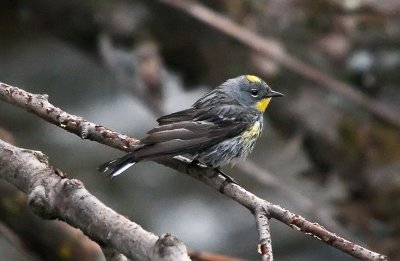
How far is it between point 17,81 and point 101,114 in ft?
3.11

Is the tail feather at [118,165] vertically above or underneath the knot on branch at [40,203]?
above

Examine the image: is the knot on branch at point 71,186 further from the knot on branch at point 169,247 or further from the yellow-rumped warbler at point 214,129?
the yellow-rumped warbler at point 214,129

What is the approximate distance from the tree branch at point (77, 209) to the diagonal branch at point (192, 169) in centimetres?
30

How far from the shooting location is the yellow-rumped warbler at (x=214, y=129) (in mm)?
4477

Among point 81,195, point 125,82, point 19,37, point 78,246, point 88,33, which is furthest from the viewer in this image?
point 19,37

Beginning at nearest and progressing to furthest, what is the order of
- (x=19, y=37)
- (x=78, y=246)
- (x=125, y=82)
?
(x=78, y=246) < (x=125, y=82) < (x=19, y=37)

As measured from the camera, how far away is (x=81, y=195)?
346cm

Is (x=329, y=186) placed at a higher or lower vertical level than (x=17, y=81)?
lower

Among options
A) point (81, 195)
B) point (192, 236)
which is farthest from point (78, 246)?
point (192, 236)

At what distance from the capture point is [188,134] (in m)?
5.04

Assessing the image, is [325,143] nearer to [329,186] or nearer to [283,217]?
[329,186]

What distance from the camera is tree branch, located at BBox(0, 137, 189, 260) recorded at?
312 centimetres

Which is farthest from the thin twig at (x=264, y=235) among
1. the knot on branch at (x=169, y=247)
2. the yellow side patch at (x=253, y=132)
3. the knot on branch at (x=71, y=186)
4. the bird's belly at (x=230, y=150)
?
the yellow side patch at (x=253, y=132)

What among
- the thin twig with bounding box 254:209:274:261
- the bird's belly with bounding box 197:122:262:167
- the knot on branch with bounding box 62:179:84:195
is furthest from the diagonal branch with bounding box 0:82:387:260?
the knot on branch with bounding box 62:179:84:195
